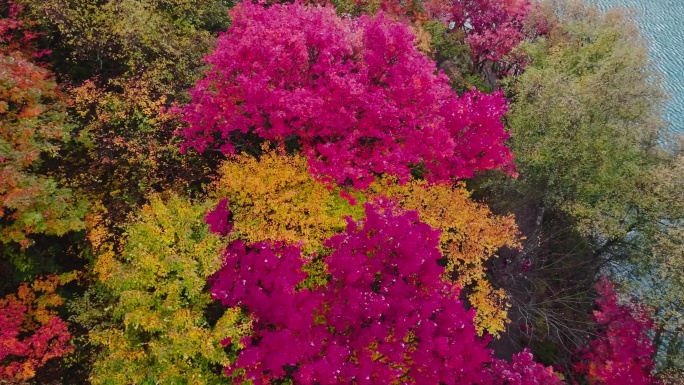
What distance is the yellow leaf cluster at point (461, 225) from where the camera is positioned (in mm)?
17119

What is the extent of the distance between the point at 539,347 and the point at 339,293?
48.2ft

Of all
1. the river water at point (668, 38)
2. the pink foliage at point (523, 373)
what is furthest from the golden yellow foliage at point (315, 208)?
the river water at point (668, 38)

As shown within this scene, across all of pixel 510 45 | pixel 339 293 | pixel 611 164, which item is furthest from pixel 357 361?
pixel 510 45

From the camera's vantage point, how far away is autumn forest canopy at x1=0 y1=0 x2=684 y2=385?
13.3 metres

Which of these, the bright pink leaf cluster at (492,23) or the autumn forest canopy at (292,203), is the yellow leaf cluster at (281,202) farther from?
the bright pink leaf cluster at (492,23)

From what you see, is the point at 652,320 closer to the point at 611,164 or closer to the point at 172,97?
the point at 611,164

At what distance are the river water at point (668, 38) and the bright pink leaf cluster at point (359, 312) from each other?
3468 centimetres

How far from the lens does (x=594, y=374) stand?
64.7 feet

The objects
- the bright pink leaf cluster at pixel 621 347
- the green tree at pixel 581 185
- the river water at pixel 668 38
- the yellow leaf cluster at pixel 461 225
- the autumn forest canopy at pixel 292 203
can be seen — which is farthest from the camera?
the river water at pixel 668 38

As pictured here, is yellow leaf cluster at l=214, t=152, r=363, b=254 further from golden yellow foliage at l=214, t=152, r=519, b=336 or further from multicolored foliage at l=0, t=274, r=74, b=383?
multicolored foliage at l=0, t=274, r=74, b=383

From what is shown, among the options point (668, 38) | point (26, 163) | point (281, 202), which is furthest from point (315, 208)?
point (668, 38)

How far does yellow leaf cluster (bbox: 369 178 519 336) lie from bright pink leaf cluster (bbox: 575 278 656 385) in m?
6.47

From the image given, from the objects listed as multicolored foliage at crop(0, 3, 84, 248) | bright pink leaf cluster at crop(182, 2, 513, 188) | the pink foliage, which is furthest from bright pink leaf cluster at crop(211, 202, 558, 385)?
multicolored foliage at crop(0, 3, 84, 248)

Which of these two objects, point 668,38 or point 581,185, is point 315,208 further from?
point 668,38
